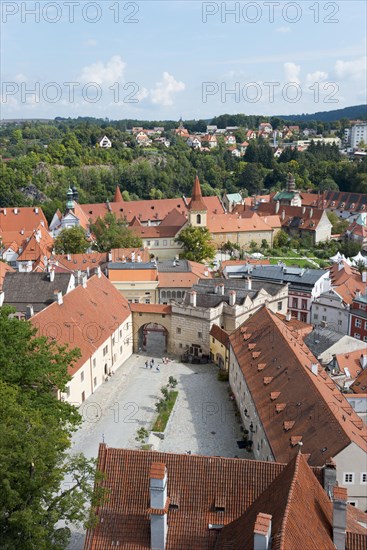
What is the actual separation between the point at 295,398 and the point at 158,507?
1137 cm

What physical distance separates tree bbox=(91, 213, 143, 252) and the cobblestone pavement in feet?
81.3

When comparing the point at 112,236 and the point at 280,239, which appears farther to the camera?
the point at 280,239

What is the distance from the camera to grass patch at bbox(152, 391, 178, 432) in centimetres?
2883

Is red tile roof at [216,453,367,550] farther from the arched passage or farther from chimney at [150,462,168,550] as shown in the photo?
the arched passage

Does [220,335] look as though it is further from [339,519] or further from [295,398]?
[339,519]

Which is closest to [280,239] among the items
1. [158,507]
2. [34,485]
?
[34,485]

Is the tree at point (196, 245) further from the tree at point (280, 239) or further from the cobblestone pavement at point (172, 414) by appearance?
the cobblestone pavement at point (172, 414)

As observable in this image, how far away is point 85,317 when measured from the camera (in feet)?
112

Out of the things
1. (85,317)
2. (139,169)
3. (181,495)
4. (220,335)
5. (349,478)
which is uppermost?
(139,169)

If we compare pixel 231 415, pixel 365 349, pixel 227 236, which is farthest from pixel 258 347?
pixel 227 236

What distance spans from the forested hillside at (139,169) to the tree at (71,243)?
2107cm

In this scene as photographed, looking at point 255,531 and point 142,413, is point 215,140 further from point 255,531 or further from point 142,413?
point 255,531

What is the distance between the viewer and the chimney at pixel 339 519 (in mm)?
12758

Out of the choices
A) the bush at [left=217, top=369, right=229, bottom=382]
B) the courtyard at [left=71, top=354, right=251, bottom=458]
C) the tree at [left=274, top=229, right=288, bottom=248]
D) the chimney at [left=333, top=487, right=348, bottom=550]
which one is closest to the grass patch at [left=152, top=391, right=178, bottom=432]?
the courtyard at [left=71, top=354, right=251, bottom=458]
